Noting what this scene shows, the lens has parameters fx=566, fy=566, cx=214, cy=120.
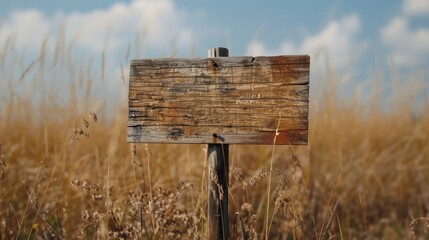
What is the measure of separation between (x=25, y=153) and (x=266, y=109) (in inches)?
95.7

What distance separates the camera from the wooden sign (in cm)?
172

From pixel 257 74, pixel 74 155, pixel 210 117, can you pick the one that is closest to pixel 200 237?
pixel 210 117

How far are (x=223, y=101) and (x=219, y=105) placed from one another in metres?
0.02

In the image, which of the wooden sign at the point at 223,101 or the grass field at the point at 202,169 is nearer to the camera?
the wooden sign at the point at 223,101

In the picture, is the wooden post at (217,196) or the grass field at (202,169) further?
the grass field at (202,169)

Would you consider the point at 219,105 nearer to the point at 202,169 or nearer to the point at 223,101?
the point at 223,101

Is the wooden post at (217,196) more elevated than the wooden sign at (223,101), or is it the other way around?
the wooden sign at (223,101)

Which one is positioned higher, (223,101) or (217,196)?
(223,101)

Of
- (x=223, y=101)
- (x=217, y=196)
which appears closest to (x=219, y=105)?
(x=223, y=101)

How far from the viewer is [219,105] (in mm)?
1760

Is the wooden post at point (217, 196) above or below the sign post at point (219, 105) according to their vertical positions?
below

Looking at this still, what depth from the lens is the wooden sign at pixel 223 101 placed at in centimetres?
172

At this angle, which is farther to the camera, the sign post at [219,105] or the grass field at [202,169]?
the grass field at [202,169]

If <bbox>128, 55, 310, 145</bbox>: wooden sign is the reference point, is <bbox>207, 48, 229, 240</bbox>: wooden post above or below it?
below
